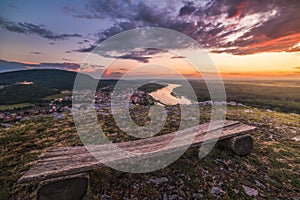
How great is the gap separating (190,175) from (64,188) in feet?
8.88

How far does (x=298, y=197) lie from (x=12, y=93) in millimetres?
56809

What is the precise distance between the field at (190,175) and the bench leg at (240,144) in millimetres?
182

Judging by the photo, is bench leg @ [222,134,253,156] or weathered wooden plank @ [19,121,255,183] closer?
weathered wooden plank @ [19,121,255,183]

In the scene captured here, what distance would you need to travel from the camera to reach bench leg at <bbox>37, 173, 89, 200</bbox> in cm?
239

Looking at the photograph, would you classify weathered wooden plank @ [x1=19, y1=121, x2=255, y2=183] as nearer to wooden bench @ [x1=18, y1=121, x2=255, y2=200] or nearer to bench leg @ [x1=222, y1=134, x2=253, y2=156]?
wooden bench @ [x1=18, y1=121, x2=255, y2=200]

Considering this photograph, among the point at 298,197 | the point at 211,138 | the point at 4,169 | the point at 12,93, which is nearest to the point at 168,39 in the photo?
the point at 211,138

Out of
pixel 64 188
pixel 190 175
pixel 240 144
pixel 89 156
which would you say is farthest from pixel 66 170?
pixel 240 144

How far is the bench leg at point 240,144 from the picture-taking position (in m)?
4.36

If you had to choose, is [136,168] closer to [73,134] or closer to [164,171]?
[164,171]

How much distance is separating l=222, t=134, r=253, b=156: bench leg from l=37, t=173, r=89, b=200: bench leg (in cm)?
405

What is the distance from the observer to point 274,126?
24.5 feet

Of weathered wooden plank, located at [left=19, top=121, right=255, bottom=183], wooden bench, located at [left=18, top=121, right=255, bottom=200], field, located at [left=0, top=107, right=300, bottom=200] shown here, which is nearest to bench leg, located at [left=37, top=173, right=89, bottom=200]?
wooden bench, located at [left=18, top=121, right=255, bottom=200]

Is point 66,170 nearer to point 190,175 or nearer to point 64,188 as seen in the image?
point 64,188

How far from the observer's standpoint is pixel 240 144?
4.45 meters
